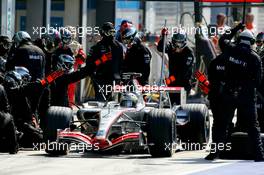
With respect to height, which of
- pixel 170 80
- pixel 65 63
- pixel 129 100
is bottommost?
pixel 129 100

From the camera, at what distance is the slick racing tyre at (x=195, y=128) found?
19.1 m

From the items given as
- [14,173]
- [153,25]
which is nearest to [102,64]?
[14,173]

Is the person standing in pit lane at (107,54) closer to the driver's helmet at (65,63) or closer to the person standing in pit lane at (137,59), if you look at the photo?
the driver's helmet at (65,63)

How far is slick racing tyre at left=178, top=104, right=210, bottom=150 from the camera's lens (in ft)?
62.6

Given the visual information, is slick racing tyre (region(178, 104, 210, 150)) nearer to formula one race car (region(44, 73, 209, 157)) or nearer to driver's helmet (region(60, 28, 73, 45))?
formula one race car (region(44, 73, 209, 157))

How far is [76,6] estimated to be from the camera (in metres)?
31.0

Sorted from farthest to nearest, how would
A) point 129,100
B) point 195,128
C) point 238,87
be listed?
point 195,128
point 129,100
point 238,87

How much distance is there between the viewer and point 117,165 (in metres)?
16.3

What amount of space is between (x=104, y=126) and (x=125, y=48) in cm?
438

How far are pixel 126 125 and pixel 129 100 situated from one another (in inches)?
20.3

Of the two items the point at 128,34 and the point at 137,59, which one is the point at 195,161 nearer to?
the point at 128,34

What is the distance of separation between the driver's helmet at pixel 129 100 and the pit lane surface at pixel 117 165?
0.86 m

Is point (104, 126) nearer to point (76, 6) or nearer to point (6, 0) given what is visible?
point (6, 0)

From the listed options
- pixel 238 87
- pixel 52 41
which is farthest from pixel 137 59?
pixel 238 87
